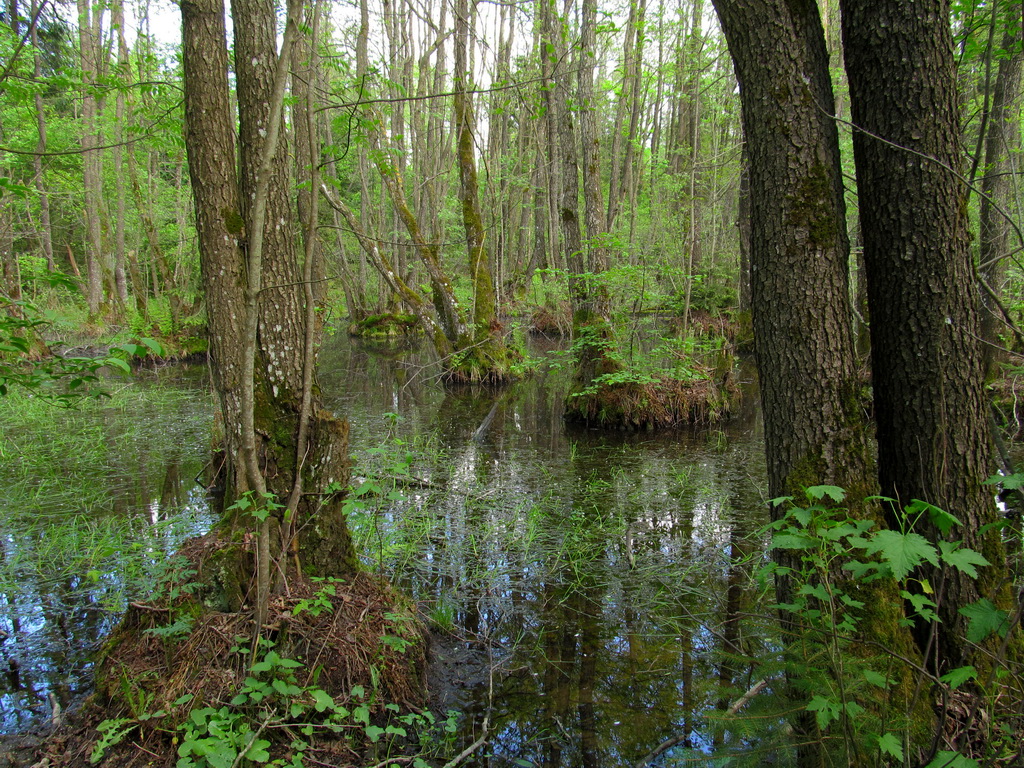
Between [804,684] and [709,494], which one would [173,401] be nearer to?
[709,494]

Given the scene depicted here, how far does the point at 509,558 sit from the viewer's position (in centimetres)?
430

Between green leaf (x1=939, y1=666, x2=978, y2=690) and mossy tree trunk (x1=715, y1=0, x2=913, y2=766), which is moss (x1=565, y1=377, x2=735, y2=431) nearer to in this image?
mossy tree trunk (x1=715, y1=0, x2=913, y2=766)

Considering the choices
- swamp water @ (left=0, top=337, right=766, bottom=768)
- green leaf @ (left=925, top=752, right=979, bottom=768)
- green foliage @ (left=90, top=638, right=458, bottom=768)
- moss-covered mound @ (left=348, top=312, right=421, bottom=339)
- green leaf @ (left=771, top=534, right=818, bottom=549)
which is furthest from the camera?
moss-covered mound @ (left=348, top=312, right=421, bottom=339)

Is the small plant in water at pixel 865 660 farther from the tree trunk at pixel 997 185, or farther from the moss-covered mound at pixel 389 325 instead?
the moss-covered mound at pixel 389 325

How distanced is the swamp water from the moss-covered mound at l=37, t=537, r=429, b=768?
35 centimetres

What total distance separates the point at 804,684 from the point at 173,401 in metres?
10.1

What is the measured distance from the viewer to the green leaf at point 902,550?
1515 millimetres

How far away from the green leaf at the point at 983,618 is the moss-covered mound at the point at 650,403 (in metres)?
6.36

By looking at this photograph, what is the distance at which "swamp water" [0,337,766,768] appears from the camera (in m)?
2.81

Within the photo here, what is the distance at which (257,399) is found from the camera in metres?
3.01

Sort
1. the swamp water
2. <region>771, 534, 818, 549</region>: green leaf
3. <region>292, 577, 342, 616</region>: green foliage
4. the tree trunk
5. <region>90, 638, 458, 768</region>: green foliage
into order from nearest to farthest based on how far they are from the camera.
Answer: <region>771, 534, 818, 549</region>: green leaf < <region>90, 638, 458, 768</region>: green foliage < <region>292, 577, 342, 616</region>: green foliage < the swamp water < the tree trunk

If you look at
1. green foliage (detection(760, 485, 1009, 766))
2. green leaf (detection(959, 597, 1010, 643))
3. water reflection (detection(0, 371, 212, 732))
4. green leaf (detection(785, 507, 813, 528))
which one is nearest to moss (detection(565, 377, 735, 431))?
water reflection (detection(0, 371, 212, 732))

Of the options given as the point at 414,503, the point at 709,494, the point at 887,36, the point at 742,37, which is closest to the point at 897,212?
the point at 887,36

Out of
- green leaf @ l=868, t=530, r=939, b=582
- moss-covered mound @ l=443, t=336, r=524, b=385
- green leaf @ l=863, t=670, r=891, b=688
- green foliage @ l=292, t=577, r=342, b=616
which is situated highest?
moss-covered mound @ l=443, t=336, r=524, b=385
